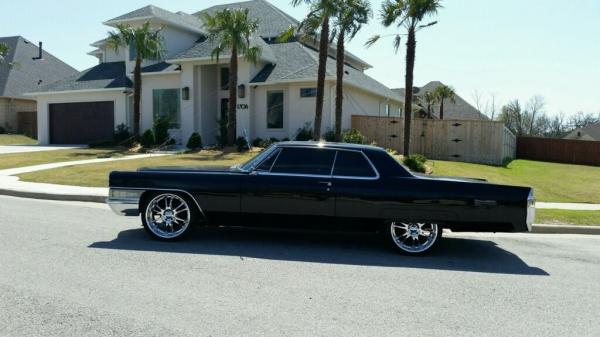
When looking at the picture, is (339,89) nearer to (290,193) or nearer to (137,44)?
(137,44)

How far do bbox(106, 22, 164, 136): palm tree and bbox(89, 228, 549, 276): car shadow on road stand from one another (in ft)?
61.7

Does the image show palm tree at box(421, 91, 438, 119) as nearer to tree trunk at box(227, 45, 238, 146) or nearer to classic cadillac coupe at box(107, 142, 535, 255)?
tree trunk at box(227, 45, 238, 146)

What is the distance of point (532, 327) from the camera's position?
4.52m

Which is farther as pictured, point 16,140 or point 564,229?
point 16,140

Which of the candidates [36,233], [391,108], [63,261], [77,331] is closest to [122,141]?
[391,108]

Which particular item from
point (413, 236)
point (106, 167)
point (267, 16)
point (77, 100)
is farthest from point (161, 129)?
point (413, 236)

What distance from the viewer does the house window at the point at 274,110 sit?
83.1 ft

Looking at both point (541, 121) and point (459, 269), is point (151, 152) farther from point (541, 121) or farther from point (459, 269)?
point (541, 121)

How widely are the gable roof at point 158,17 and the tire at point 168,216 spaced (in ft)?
74.7

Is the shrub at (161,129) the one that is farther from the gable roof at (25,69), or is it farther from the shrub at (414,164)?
the gable roof at (25,69)

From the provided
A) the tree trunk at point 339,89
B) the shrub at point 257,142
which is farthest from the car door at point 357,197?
the shrub at point 257,142

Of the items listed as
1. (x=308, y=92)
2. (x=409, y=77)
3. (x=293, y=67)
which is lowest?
(x=308, y=92)

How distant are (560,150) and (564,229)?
101 feet

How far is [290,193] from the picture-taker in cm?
709
